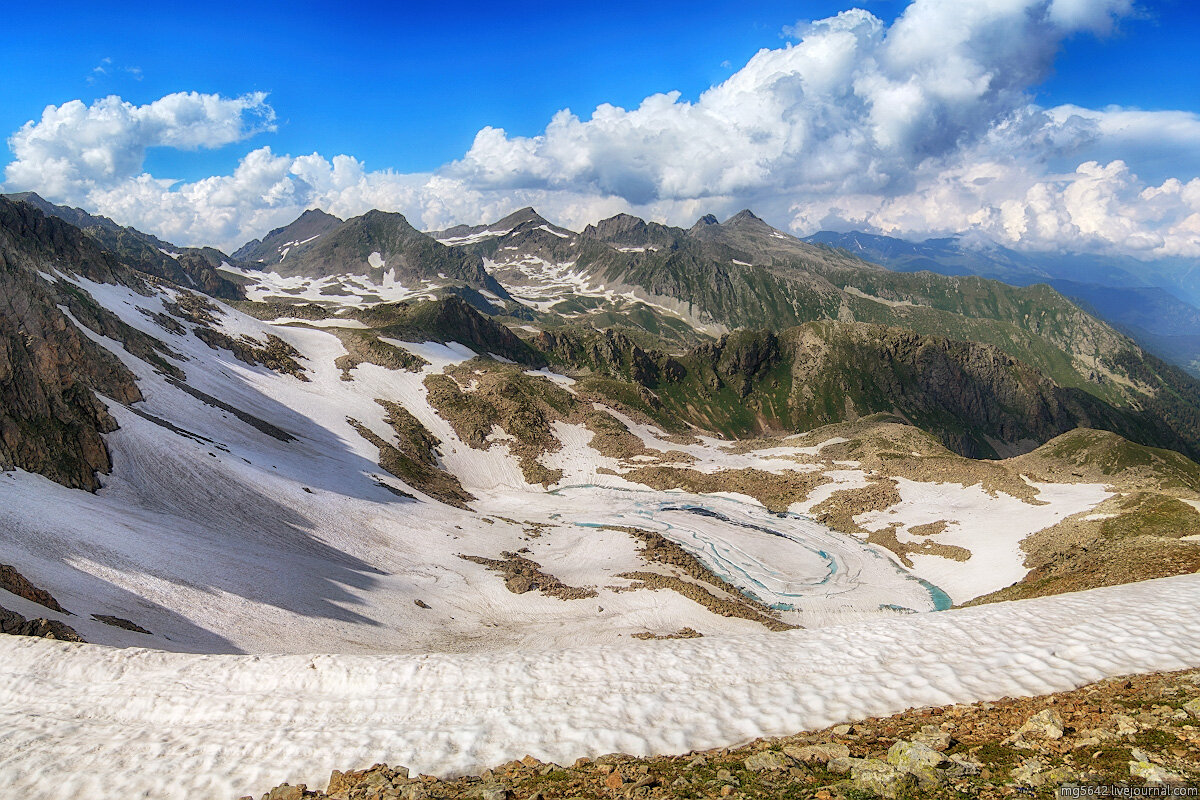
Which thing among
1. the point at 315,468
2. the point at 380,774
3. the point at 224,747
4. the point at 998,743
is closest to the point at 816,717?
the point at 998,743

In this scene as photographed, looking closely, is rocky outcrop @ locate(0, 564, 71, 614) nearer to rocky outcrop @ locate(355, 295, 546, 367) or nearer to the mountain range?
the mountain range

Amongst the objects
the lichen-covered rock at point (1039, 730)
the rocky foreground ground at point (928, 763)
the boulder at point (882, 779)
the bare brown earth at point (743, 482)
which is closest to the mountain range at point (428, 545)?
the bare brown earth at point (743, 482)

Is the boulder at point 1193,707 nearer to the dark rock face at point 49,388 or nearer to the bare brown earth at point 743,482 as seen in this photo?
the dark rock face at point 49,388

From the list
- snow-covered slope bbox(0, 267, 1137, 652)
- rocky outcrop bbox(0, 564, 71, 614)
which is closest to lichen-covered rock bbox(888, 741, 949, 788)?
snow-covered slope bbox(0, 267, 1137, 652)

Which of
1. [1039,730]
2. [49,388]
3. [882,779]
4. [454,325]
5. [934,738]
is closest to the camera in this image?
[882,779]

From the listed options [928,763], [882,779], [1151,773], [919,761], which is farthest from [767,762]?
[1151,773]

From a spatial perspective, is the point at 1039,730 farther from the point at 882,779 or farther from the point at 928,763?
the point at 882,779
